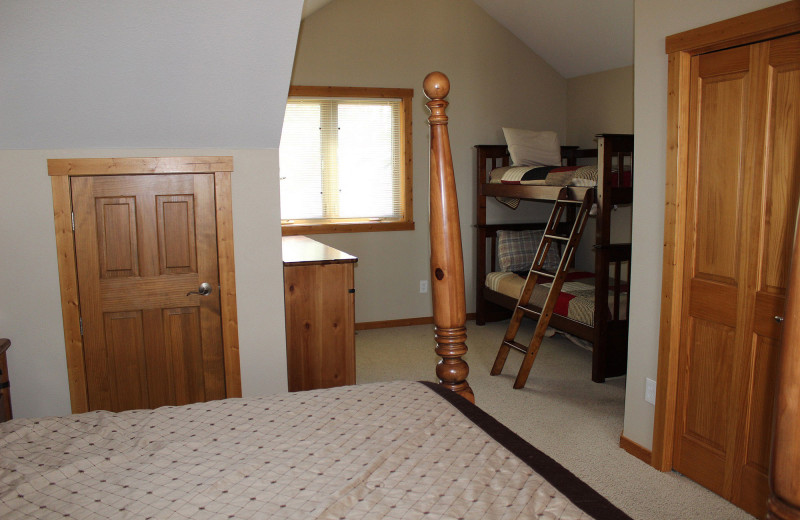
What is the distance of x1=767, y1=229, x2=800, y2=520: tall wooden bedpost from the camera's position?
85 centimetres

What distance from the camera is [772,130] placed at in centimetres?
240

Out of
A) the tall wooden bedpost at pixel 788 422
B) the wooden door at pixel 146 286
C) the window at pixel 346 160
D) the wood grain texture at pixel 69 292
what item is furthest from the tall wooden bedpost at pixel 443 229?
the window at pixel 346 160

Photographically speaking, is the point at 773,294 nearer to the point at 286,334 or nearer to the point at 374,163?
the point at 286,334

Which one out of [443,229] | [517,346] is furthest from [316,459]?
[517,346]

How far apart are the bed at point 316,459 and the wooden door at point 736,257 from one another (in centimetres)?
132

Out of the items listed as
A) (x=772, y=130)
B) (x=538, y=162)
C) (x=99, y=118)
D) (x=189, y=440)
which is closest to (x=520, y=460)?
(x=189, y=440)

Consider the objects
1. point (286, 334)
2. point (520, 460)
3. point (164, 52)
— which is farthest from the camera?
point (286, 334)

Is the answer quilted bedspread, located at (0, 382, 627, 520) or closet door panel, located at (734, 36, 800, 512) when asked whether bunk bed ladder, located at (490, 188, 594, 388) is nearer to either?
closet door panel, located at (734, 36, 800, 512)

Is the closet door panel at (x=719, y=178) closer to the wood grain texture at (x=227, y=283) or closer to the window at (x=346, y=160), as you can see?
the wood grain texture at (x=227, y=283)

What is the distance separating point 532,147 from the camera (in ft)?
17.7

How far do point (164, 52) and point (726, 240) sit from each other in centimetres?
233

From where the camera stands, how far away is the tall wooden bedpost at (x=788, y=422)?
85 cm

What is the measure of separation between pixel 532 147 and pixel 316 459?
437cm

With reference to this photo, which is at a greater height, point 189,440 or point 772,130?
point 772,130
